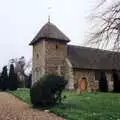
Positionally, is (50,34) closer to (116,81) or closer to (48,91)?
(116,81)

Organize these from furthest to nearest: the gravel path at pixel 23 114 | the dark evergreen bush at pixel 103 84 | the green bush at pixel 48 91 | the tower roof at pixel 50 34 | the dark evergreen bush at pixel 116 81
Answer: the dark evergreen bush at pixel 116 81, the dark evergreen bush at pixel 103 84, the tower roof at pixel 50 34, the green bush at pixel 48 91, the gravel path at pixel 23 114

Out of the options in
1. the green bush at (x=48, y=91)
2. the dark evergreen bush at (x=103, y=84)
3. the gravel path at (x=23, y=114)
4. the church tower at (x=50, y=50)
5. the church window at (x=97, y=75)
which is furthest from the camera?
the church window at (x=97, y=75)

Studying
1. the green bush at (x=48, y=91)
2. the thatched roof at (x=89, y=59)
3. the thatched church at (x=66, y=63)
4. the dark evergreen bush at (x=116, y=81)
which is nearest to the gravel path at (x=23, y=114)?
the green bush at (x=48, y=91)

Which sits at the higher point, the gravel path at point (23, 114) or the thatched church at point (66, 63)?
the thatched church at point (66, 63)

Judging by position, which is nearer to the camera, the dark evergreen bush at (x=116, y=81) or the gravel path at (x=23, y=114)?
the gravel path at (x=23, y=114)

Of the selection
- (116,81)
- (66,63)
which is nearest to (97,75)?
(116,81)

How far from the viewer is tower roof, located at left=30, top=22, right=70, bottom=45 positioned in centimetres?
4197

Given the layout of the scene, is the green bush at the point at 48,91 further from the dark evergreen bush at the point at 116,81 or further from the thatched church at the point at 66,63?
the dark evergreen bush at the point at 116,81

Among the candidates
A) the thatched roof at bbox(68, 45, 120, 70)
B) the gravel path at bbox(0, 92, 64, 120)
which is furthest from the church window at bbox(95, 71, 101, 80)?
the gravel path at bbox(0, 92, 64, 120)

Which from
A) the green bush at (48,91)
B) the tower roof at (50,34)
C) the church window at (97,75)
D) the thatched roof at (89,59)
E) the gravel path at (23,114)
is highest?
the tower roof at (50,34)

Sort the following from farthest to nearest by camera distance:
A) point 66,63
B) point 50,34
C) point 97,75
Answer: point 97,75, point 66,63, point 50,34

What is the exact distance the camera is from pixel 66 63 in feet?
139

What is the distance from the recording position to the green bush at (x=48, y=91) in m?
20.3

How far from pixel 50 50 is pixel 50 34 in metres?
2.20
